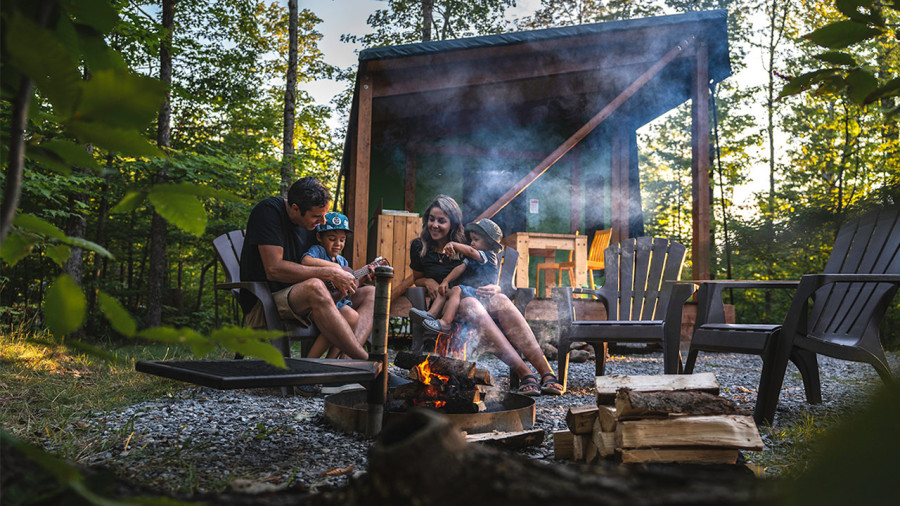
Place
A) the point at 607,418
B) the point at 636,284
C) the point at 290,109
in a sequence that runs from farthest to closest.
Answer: the point at 290,109 → the point at 636,284 → the point at 607,418

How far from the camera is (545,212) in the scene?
1057 cm

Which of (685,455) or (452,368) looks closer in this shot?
(685,455)

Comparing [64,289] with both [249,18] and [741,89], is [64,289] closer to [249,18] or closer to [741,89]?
[249,18]

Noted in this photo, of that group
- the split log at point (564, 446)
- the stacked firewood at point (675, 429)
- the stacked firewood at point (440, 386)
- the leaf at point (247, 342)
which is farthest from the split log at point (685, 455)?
the leaf at point (247, 342)

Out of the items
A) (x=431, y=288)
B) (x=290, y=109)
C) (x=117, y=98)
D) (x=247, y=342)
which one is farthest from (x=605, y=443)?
(x=290, y=109)

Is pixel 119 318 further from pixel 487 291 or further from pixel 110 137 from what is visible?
pixel 487 291

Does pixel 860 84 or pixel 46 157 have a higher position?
pixel 860 84

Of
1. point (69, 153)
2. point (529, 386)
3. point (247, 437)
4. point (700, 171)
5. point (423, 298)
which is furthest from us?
point (700, 171)

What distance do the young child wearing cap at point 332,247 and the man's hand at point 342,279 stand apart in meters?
0.13

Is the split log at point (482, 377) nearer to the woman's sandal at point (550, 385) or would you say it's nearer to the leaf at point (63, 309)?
the woman's sandal at point (550, 385)

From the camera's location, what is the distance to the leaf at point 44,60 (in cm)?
53

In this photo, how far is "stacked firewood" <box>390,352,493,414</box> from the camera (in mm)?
2627

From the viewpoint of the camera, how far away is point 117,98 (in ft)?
1.95

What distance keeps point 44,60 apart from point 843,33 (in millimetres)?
1108
